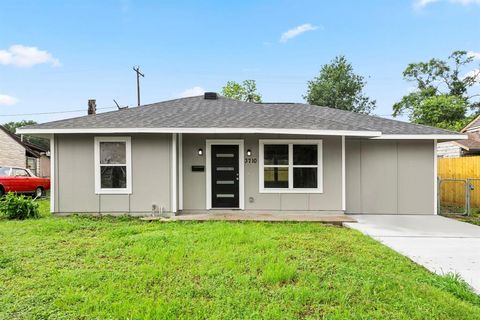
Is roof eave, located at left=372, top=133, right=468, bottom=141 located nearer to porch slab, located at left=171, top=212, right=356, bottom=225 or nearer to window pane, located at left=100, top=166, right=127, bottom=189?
porch slab, located at left=171, top=212, right=356, bottom=225

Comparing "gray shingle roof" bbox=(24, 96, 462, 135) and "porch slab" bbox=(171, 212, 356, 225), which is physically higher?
"gray shingle roof" bbox=(24, 96, 462, 135)

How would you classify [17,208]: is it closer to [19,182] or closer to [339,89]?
[19,182]

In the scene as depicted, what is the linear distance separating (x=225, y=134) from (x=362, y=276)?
17.8ft

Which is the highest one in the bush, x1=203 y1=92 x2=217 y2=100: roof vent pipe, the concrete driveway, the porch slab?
x1=203 y1=92 x2=217 y2=100: roof vent pipe

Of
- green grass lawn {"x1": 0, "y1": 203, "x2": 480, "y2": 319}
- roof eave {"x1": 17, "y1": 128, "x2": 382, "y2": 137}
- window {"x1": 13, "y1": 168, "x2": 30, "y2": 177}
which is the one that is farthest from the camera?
window {"x1": 13, "y1": 168, "x2": 30, "y2": 177}

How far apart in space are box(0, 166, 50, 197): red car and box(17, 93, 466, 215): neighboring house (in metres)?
6.28

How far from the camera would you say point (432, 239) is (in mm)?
5707

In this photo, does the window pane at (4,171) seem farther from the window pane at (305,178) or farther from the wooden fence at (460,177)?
the wooden fence at (460,177)

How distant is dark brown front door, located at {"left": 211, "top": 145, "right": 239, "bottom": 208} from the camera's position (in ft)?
27.3

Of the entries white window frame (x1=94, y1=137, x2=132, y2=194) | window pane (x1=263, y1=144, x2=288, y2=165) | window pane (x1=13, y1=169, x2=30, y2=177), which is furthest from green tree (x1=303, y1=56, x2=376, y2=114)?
white window frame (x1=94, y1=137, x2=132, y2=194)

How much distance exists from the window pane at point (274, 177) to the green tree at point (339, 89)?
25790mm

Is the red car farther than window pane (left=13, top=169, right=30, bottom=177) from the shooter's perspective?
No

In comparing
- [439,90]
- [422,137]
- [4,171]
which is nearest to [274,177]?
[422,137]

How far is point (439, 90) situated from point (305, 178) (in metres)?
28.1
